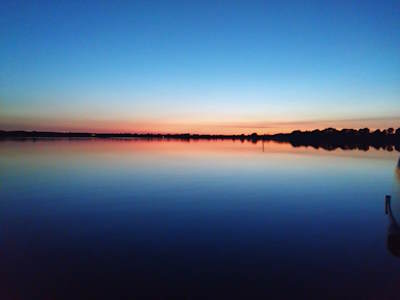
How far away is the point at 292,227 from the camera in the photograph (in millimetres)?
13844

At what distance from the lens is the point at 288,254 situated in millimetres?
10602

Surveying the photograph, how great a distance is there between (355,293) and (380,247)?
14.4 ft

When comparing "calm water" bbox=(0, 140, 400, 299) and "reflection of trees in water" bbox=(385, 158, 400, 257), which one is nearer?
"calm water" bbox=(0, 140, 400, 299)

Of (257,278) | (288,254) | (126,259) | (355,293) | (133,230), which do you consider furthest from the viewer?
(133,230)

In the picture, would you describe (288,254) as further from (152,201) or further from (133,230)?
(152,201)

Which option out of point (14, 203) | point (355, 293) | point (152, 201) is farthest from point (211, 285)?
point (14, 203)

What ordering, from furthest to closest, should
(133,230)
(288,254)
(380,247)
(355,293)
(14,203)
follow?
(14,203) < (133,230) < (380,247) < (288,254) < (355,293)

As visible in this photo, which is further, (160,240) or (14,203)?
(14,203)

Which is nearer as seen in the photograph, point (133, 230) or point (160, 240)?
point (160, 240)

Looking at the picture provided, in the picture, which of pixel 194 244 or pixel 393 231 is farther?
pixel 393 231

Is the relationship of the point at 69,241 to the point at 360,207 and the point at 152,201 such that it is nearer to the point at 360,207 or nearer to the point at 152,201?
the point at 152,201

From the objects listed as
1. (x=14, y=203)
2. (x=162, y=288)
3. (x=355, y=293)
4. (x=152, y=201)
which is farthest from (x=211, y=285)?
(x=14, y=203)

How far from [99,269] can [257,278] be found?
478 centimetres

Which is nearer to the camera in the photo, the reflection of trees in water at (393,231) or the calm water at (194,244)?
the calm water at (194,244)
